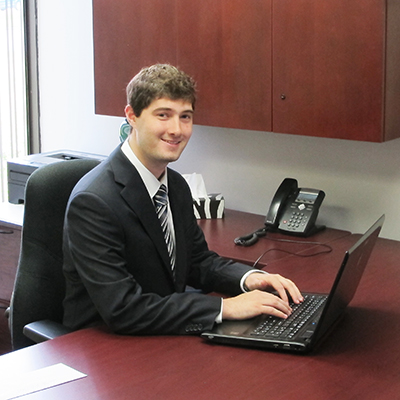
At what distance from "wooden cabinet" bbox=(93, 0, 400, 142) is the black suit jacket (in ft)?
1.75

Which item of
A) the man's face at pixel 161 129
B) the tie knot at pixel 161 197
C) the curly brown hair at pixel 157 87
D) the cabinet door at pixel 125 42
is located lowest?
the tie knot at pixel 161 197

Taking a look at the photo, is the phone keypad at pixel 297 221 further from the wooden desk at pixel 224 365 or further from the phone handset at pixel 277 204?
the wooden desk at pixel 224 365

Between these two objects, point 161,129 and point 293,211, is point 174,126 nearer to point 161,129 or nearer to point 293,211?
point 161,129

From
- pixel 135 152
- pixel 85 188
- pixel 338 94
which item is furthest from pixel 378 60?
pixel 85 188

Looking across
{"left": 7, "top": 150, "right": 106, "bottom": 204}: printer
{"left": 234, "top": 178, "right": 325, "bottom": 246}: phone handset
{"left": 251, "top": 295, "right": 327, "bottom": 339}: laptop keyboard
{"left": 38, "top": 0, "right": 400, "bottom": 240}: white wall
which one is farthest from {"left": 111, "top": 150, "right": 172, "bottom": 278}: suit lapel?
{"left": 7, "top": 150, "right": 106, "bottom": 204}: printer

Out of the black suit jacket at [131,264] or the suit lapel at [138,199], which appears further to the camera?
the suit lapel at [138,199]

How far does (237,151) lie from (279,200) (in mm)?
451

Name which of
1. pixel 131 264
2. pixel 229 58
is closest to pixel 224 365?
pixel 131 264

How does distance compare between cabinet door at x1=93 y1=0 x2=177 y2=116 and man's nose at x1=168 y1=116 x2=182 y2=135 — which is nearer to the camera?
man's nose at x1=168 y1=116 x2=182 y2=135

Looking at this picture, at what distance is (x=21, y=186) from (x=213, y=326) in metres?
1.82

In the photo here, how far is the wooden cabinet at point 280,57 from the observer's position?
227 cm

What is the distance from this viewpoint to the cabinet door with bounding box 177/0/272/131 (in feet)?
8.23

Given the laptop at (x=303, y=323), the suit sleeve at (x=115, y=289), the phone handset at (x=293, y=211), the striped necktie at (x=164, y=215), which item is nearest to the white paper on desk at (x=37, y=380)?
the suit sleeve at (x=115, y=289)

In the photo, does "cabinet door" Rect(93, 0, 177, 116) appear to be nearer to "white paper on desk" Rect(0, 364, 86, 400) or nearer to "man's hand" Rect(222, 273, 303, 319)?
"man's hand" Rect(222, 273, 303, 319)
